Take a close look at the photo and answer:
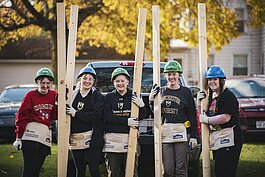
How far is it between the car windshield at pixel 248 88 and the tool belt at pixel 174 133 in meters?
7.17

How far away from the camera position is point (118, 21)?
18.4 m

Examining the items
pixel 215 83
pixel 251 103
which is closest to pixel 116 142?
pixel 215 83

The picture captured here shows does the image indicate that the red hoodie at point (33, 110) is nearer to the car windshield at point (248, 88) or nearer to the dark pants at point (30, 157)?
the dark pants at point (30, 157)

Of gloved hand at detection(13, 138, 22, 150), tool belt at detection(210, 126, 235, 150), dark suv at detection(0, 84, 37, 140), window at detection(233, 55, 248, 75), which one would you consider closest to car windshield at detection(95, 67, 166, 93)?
tool belt at detection(210, 126, 235, 150)

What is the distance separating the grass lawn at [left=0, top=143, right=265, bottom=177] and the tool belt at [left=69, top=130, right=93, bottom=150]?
2137 mm

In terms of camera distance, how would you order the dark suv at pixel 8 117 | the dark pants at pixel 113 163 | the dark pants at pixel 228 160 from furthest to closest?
the dark suv at pixel 8 117 < the dark pants at pixel 113 163 < the dark pants at pixel 228 160

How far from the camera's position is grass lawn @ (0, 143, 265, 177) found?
8789 millimetres

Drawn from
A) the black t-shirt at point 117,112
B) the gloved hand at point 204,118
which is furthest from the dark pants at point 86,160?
the gloved hand at point 204,118

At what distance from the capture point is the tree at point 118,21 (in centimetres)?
1525

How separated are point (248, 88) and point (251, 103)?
93 centimetres

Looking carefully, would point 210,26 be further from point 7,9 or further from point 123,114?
point 123,114

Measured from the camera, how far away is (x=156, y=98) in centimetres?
672

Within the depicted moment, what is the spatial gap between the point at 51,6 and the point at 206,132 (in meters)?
12.3

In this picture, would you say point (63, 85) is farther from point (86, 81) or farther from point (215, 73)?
point (215, 73)
